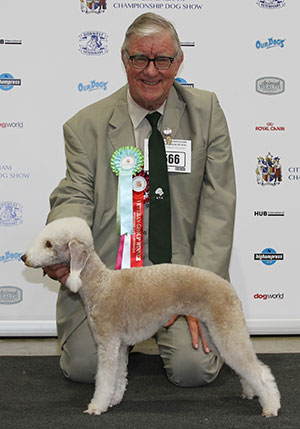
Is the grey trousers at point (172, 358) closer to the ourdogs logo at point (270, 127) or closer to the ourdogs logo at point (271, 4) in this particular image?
the ourdogs logo at point (270, 127)

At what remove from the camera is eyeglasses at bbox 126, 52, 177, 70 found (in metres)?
2.33

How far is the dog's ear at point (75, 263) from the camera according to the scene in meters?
1.95

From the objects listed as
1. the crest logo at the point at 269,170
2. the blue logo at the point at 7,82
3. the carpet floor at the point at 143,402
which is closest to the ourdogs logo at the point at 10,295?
the carpet floor at the point at 143,402

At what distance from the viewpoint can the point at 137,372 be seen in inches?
108

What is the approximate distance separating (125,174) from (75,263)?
616 mm

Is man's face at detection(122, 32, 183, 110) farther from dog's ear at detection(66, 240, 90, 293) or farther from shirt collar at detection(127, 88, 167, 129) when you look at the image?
dog's ear at detection(66, 240, 90, 293)

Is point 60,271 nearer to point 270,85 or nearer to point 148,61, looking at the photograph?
point 148,61

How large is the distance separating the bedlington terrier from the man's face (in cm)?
68

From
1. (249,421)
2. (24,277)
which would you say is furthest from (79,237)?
(24,277)

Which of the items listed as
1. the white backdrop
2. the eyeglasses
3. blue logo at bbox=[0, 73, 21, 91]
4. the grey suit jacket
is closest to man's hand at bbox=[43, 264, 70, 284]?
the grey suit jacket

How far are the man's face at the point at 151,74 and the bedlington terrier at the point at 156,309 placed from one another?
2.22ft

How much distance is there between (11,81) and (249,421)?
2.18 m

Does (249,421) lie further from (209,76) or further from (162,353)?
(209,76)

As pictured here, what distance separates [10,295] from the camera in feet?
11.0
